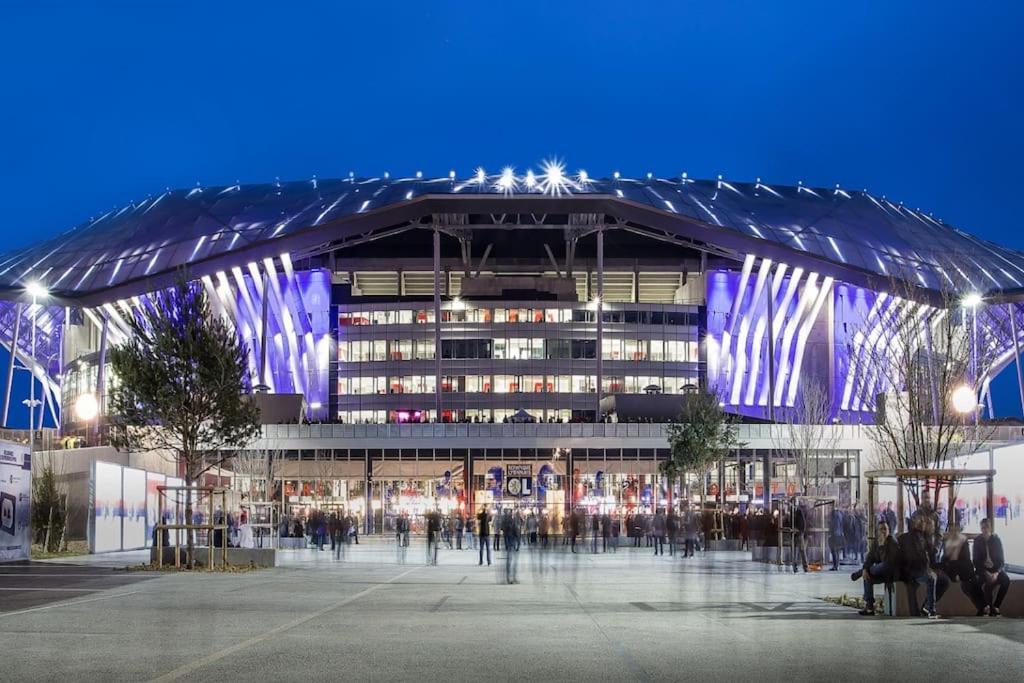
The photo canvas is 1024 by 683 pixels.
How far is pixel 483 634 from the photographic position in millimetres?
16906

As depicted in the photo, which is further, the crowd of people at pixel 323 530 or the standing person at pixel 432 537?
the crowd of people at pixel 323 530

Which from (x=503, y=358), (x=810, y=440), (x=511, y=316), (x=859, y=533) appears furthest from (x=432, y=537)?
(x=511, y=316)

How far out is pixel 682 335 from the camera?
370ft

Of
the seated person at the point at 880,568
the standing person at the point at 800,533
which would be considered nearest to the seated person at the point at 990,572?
the seated person at the point at 880,568

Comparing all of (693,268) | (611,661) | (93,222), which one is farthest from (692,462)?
(93,222)

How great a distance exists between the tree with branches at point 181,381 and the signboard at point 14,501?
3006 millimetres

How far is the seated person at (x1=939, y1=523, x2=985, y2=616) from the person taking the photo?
20.5 metres

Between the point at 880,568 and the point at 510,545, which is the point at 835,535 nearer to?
the point at 510,545

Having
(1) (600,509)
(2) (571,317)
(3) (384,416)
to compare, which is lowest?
(1) (600,509)

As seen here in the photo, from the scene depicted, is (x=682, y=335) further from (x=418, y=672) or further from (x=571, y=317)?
(x=418, y=672)

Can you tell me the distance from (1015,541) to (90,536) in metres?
28.2

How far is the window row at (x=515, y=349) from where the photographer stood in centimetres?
11150

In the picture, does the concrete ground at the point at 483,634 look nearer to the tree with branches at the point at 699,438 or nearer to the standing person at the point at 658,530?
the standing person at the point at 658,530

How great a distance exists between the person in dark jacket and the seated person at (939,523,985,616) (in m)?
0.30
